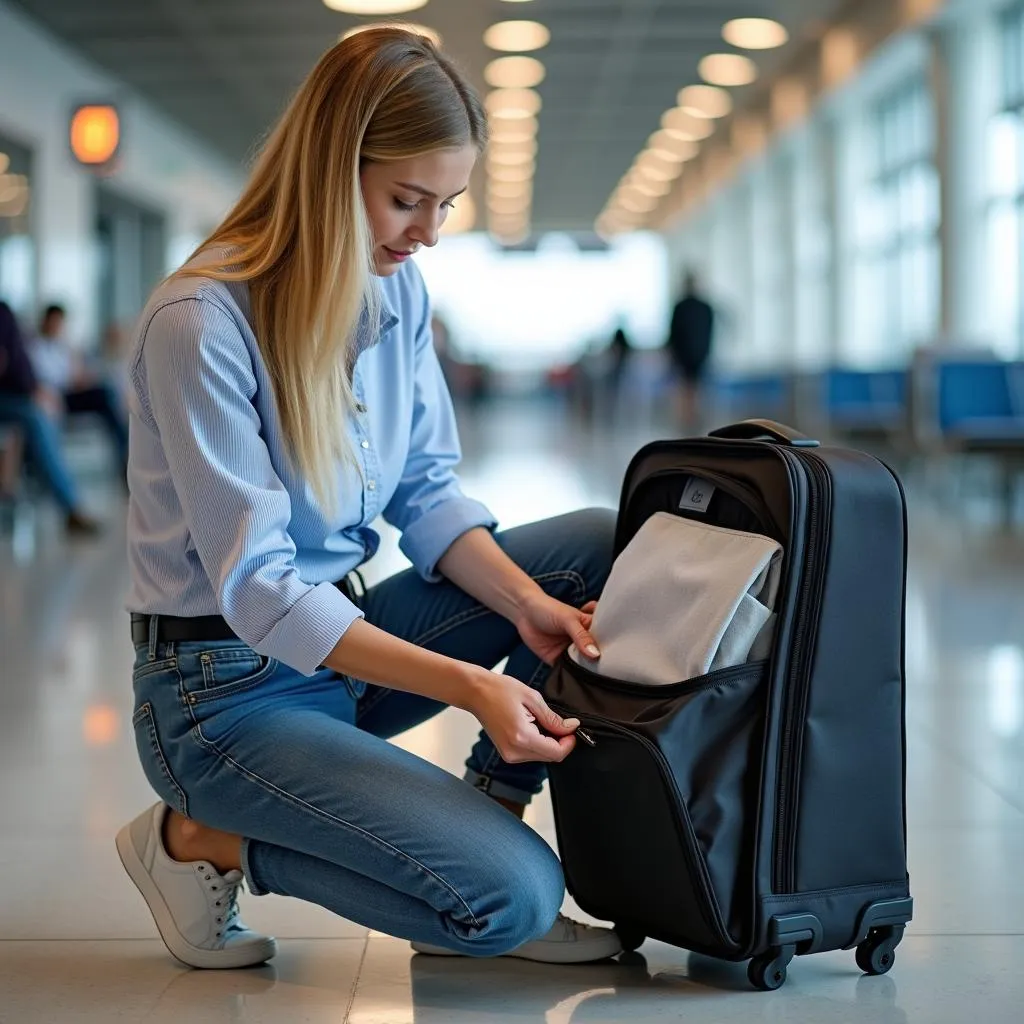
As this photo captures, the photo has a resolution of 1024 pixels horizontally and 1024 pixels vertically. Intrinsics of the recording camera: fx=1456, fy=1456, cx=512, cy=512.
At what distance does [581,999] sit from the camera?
1.79m

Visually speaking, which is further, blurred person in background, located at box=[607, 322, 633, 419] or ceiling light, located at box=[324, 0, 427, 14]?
blurred person in background, located at box=[607, 322, 633, 419]

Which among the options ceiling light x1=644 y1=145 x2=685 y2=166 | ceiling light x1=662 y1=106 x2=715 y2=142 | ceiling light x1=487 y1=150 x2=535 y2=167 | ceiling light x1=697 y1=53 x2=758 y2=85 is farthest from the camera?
ceiling light x1=644 y1=145 x2=685 y2=166

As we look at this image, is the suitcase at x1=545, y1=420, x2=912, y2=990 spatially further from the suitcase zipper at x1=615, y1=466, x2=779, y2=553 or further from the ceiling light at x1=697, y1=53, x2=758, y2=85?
the ceiling light at x1=697, y1=53, x2=758, y2=85

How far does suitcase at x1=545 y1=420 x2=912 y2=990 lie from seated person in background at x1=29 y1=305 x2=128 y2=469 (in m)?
8.17

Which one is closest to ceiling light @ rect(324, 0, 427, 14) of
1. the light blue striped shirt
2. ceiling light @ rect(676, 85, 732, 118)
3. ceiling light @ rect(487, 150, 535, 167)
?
ceiling light @ rect(676, 85, 732, 118)

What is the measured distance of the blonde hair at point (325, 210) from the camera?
1707mm

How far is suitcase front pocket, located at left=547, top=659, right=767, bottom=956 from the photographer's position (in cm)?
165

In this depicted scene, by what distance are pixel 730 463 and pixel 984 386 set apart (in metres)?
7.74

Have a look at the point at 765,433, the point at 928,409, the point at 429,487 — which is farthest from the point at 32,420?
the point at 765,433

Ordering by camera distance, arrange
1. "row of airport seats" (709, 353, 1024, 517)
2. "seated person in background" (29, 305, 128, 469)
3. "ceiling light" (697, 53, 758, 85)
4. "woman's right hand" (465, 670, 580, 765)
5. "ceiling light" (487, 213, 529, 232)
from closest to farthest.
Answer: "woman's right hand" (465, 670, 580, 765) → "row of airport seats" (709, 353, 1024, 517) → "seated person in background" (29, 305, 128, 469) → "ceiling light" (697, 53, 758, 85) → "ceiling light" (487, 213, 529, 232)

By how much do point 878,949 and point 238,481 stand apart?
0.98m

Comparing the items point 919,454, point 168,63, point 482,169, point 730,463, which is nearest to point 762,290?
point 482,169

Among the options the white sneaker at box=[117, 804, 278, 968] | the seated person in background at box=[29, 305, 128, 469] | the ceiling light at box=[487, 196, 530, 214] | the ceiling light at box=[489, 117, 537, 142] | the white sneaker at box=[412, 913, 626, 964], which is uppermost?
the ceiling light at box=[487, 196, 530, 214]

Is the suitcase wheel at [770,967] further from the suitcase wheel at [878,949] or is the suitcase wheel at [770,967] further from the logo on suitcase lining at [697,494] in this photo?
the logo on suitcase lining at [697,494]
